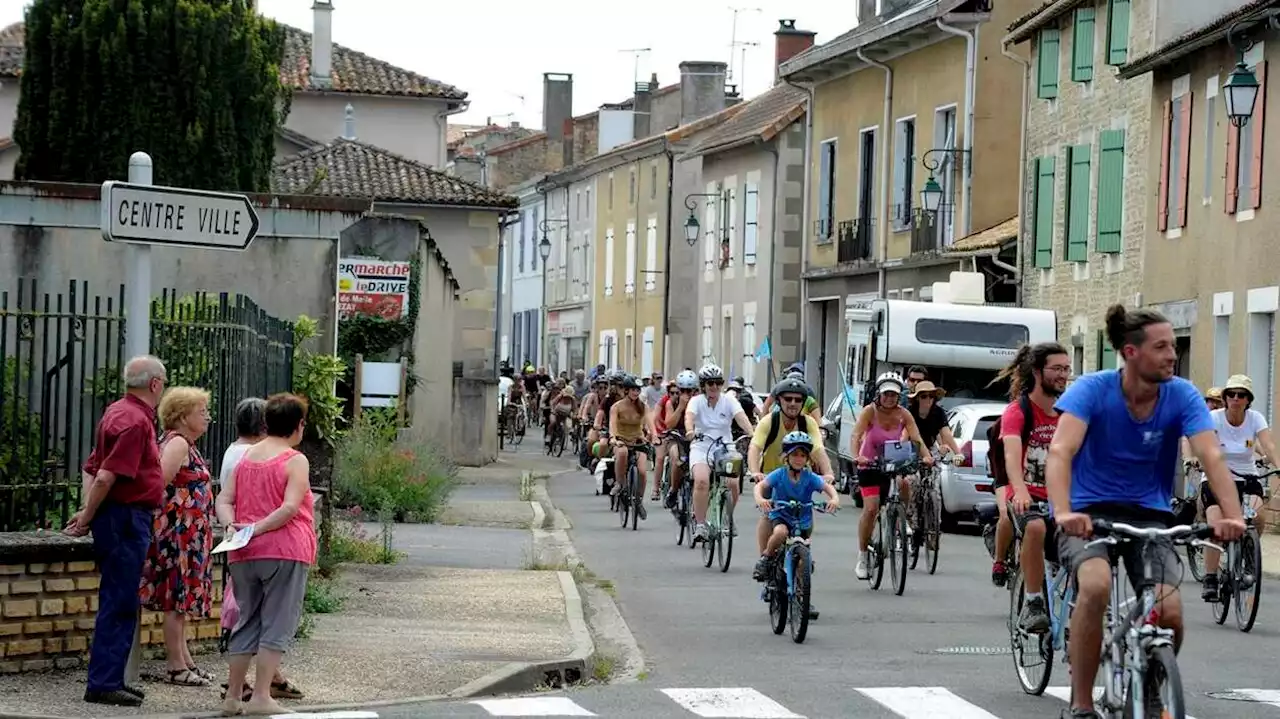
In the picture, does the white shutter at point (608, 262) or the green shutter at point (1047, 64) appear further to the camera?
the white shutter at point (608, 262)

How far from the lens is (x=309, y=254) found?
24016 millimetres

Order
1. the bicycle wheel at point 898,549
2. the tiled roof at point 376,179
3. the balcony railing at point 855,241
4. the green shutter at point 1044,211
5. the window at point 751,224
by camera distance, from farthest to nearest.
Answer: the window at point 751,224
the tiled roof at point 376,179
the balcony railing at point 855,241
the green shutter at point 1044,211
the bicycle wheel at point 898,549

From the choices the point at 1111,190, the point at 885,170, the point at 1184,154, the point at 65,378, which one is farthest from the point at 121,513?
the point at 885,170

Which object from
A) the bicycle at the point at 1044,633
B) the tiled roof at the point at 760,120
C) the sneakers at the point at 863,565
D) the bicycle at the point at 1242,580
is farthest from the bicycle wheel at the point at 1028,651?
the tiled roof at the point at 760,120

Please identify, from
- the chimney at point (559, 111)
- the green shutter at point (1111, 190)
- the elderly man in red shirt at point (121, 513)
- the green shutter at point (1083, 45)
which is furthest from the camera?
the chimney at point (559, 111)

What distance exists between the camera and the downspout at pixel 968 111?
1638 inches

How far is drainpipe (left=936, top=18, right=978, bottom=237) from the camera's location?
41594 millimetres

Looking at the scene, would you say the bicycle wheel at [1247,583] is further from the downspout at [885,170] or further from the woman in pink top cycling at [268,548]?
the downspout at [885,170]

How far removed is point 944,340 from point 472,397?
15406 millimetres

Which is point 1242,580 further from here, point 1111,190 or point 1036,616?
point 1111,190

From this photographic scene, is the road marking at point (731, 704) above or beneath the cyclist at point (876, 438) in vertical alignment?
beneath

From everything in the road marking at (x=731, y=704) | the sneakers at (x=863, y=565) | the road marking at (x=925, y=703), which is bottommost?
the road marking at (x=731, y=704)

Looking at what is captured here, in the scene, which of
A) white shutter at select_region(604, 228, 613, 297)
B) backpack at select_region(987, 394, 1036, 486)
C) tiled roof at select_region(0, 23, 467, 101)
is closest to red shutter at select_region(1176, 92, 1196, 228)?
backpack at select_region(987, 394, 1036, 486)

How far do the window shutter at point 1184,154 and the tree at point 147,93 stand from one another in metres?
14.0
